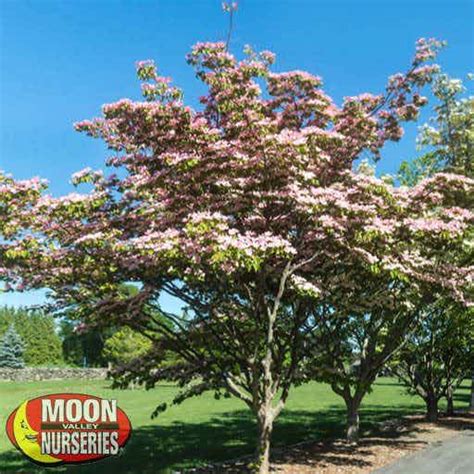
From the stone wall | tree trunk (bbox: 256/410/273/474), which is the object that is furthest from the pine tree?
tree trunk (bbox: 256/410/273/474)

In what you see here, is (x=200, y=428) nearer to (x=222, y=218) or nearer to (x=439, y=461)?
(x=439, y=461)

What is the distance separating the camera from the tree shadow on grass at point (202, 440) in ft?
50.5

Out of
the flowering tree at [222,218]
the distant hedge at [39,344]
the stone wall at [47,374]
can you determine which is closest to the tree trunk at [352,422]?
the flowering tree at [222,218]

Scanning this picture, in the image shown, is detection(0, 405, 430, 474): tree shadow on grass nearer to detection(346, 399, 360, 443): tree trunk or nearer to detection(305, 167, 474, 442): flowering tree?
detection(346, 399, 360, 443): tree trunk

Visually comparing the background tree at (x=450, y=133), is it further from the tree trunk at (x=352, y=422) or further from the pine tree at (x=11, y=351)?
the pine tree at (x=11, y=351)

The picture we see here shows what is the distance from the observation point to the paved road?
1413cm

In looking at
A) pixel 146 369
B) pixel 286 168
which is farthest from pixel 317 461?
Result: pixel 286 168

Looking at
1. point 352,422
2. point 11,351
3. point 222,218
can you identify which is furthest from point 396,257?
point 11,351

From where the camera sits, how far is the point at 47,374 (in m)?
67.7

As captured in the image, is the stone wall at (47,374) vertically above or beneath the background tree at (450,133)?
beneath

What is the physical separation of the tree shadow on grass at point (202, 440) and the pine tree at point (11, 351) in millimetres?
65336

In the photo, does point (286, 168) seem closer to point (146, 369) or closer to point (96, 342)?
point (146, 369)

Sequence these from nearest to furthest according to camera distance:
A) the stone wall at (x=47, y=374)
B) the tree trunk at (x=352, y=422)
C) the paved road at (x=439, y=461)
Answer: the paved road at (x=439, y=461) < the tree trunk at (x=352, y=422) < the stone wall at (x=47, y=374)

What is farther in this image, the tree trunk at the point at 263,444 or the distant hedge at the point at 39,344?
the distant hedge at the point at 39,344
